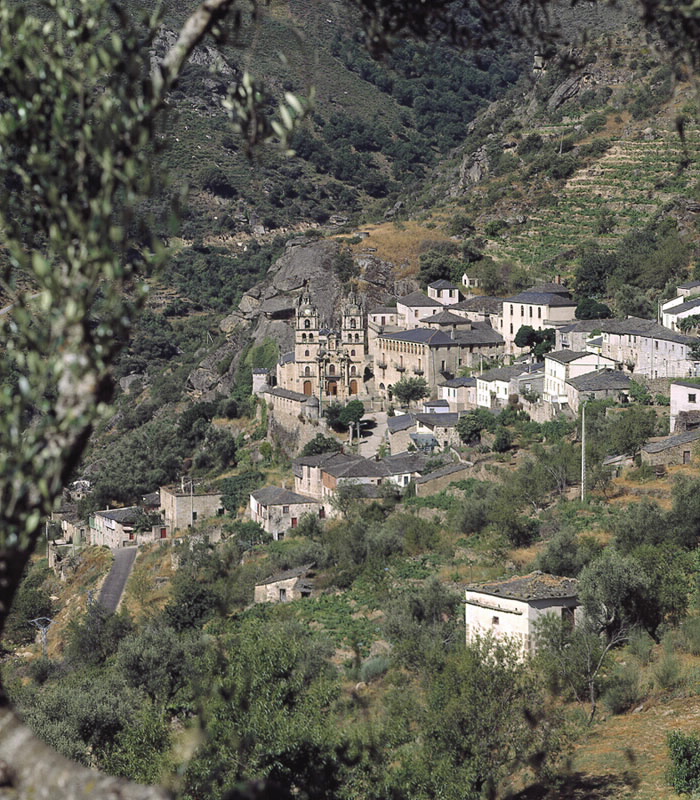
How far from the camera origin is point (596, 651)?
21828 millimetres

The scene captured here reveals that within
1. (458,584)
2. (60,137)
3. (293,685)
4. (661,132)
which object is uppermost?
(661,132)

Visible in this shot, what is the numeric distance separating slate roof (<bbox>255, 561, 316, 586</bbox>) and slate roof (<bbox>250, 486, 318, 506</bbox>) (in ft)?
23.4

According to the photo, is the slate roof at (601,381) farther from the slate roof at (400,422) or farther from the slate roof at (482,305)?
the slate roof at (482,305)

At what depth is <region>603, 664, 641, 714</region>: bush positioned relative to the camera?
20.4m

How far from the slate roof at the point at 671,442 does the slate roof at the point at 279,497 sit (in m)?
14.3

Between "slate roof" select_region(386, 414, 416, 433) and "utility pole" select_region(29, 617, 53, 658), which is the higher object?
"slate roof" select_region(386, 414, 416, 433)

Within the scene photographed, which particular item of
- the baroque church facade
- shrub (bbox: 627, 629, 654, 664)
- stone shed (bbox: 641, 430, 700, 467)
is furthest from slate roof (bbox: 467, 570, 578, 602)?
the baroque church facade

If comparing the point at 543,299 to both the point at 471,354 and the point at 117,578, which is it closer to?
the point at 471,354

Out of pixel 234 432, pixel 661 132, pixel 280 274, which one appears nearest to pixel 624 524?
pixel 234 432

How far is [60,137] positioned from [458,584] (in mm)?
26098

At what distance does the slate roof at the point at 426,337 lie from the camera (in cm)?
5184

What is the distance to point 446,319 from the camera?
5431cm

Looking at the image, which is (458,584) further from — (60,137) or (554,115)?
(554,115)

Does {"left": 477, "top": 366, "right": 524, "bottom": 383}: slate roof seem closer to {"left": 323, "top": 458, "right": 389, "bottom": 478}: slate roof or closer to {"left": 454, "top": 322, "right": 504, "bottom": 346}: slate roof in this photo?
{"left": 454, "top": 322, "right": 504, "bottom": 346}: slate roof
